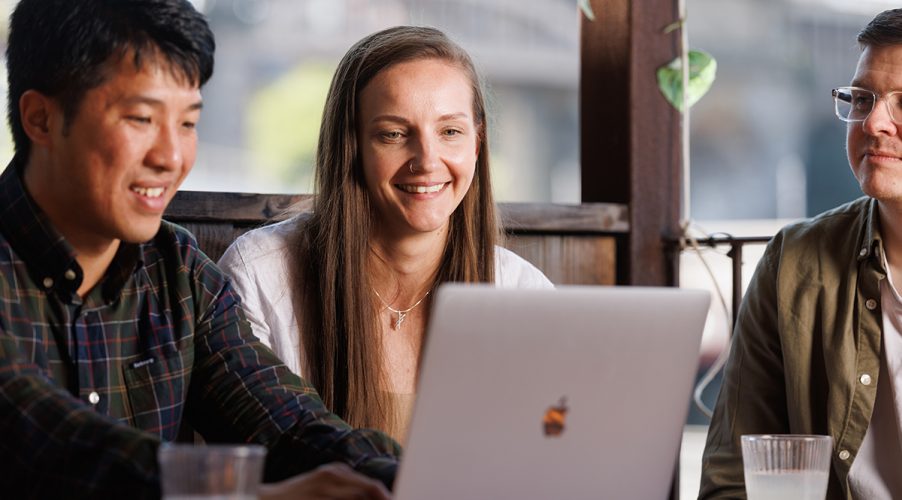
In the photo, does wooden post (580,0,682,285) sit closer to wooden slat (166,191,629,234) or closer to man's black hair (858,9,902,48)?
wooden slat (166,191,629,234)

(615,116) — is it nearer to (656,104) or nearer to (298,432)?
(656,104)

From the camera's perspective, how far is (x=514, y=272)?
2236 mm

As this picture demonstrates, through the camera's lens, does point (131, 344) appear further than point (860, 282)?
No

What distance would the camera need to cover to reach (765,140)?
14852 mm

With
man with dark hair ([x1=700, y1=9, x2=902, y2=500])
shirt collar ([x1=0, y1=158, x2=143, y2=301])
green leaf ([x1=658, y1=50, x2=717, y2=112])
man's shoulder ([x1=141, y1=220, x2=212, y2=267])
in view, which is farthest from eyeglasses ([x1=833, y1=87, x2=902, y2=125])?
shirt collar ([x1=0, y1=158, x2=143, y2=301])

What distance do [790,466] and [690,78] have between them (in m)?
1.34

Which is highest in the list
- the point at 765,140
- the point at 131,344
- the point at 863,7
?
the point at 863,7

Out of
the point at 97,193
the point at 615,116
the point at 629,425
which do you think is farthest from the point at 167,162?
the point at 615,116

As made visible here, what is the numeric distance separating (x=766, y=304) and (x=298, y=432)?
3.03 ft

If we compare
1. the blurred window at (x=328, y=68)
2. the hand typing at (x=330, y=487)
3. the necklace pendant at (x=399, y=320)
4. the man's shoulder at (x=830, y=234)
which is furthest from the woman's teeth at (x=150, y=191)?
the blurred window at (x=328, y=68)

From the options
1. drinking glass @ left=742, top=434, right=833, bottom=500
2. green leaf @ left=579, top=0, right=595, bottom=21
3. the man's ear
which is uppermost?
green leaf @ left=579, top=0, right=595, bottom=21

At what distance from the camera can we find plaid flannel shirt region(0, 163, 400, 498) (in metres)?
1.26

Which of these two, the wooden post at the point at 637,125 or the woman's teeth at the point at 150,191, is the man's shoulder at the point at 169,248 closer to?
the woman's teeth at the point at 150,191

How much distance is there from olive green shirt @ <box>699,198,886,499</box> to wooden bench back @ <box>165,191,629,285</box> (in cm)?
51
